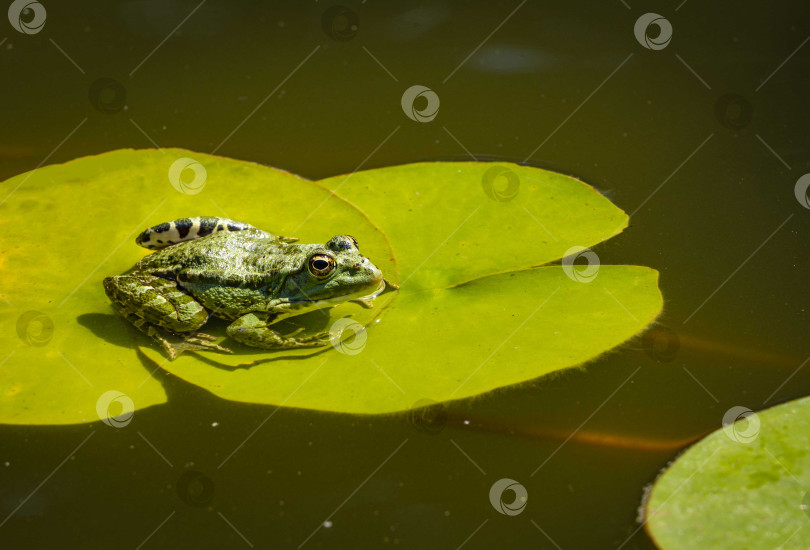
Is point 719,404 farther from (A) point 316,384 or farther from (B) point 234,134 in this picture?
(B) point 234,134

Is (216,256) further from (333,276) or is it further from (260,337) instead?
(333,276)

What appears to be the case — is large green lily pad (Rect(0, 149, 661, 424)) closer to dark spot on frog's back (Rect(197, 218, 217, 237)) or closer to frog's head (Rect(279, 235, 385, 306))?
frog's head (Rect(279, 235, 385, 306))

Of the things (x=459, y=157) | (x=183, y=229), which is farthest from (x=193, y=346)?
(x=459, y=157)

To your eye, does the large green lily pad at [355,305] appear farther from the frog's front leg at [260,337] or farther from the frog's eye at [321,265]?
the frog's eye at [321,265]

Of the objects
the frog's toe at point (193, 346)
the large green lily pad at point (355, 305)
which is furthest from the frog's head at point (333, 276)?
the frog's toe at point (193, 346)

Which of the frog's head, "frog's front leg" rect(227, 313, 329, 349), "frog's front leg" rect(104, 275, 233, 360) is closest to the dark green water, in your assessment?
"frog's front leg" rect(104, 275, 233, 360)

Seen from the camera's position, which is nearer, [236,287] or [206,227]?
[236,287]

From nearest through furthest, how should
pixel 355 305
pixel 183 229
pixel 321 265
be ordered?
1. pixel 321 265
2. pixel 355 305
3. pixel 183 229
